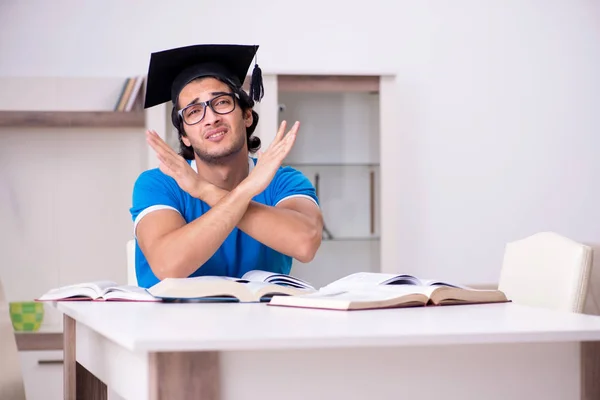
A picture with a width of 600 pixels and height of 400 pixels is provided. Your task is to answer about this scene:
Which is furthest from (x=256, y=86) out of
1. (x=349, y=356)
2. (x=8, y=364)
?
(x=349, y=356)

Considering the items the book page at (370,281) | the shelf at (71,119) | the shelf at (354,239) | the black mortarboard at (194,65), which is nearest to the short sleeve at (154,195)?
the black mortarboard at (194,65)

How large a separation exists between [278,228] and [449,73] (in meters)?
3.00

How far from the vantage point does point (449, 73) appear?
4.93m

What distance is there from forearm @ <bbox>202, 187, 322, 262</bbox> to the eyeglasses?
24 centimetres

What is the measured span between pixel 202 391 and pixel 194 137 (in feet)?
4.56

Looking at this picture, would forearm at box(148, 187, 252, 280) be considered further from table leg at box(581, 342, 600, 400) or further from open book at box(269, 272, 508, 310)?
table leg at box(581, 342, 600, 400)

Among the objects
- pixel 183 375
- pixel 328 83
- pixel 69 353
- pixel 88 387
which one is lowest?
pixel 88 387

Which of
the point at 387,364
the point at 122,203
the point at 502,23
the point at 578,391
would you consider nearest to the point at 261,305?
the point at 387,364

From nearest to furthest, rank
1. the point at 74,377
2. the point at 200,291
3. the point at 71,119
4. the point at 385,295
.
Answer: the point at 385,295, the point at 200,291, the point at 74,377, the point at 71,119

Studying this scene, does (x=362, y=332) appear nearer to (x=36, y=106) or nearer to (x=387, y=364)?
(x=387, y=364)

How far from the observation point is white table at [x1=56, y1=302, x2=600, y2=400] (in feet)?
3.40

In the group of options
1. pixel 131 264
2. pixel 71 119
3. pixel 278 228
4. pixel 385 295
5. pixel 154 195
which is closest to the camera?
pixel 385 295

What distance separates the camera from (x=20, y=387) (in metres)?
1.96

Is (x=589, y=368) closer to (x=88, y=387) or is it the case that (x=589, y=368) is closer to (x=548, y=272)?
(x=548, y=272)
